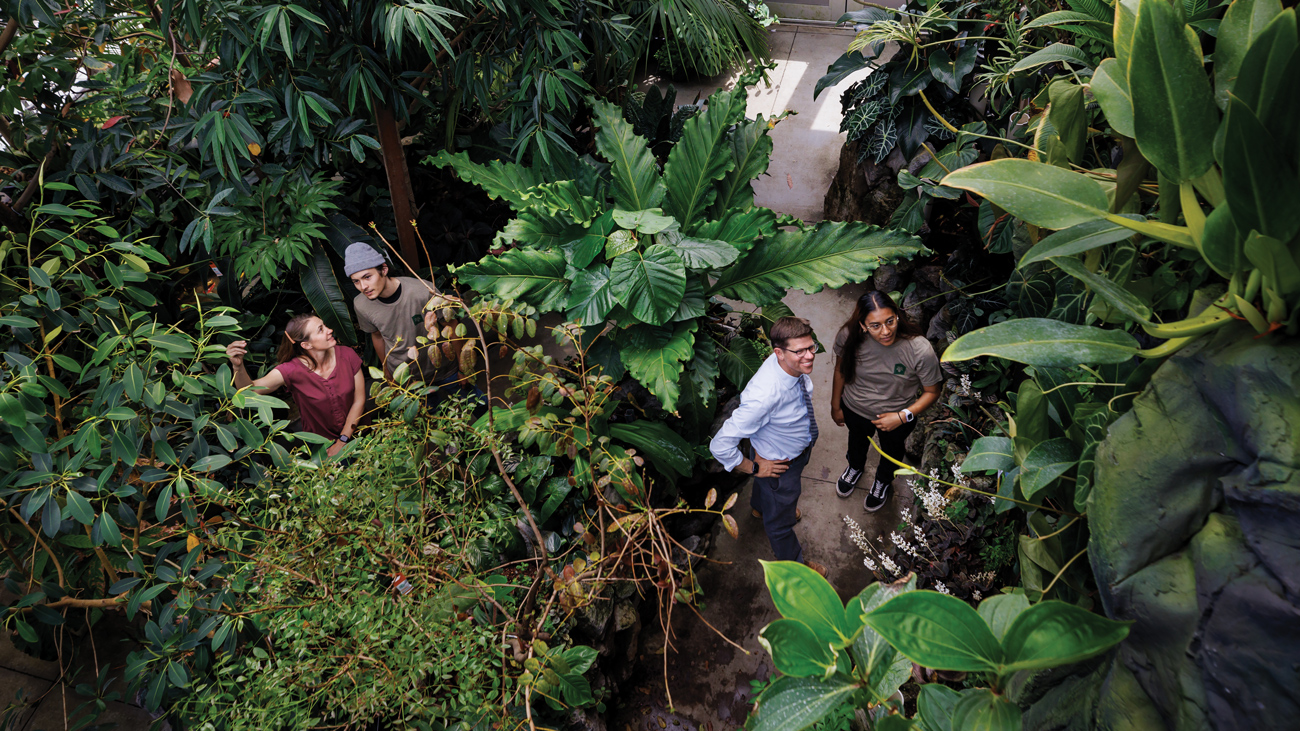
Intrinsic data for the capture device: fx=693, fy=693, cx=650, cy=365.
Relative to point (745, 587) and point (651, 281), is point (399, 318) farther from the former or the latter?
point (745, 587)

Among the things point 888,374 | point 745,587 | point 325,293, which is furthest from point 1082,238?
point 325,293

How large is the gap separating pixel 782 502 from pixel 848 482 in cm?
84

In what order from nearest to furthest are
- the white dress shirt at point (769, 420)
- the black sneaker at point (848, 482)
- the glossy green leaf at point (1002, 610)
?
the glossy green leaf at point (1002, 610), the white dress shirt at point (769, 420), the black sneaker at point (848, 482)

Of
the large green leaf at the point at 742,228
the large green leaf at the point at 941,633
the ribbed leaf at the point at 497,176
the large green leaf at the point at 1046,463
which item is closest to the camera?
the large green leaf at the point at 941,633

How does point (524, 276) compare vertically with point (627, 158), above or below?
below

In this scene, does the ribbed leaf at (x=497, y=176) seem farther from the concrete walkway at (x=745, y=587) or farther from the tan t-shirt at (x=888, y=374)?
the concrete walkway at (x=745, y=587)

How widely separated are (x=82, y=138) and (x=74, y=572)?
190 centimetres

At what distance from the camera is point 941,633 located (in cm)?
93

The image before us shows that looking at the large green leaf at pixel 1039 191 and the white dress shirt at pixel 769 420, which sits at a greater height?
the large green leaf at pixel 1039 191

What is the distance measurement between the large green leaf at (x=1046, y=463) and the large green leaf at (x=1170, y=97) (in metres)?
0.65

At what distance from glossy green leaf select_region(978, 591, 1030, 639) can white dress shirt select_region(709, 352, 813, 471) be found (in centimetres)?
143

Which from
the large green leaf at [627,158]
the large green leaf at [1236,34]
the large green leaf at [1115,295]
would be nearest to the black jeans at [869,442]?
the large green leaf at [627,158]

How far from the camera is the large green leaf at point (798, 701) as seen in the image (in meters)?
1.08

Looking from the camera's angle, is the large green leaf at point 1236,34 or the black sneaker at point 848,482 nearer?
the large green leaf at point 1236,34
